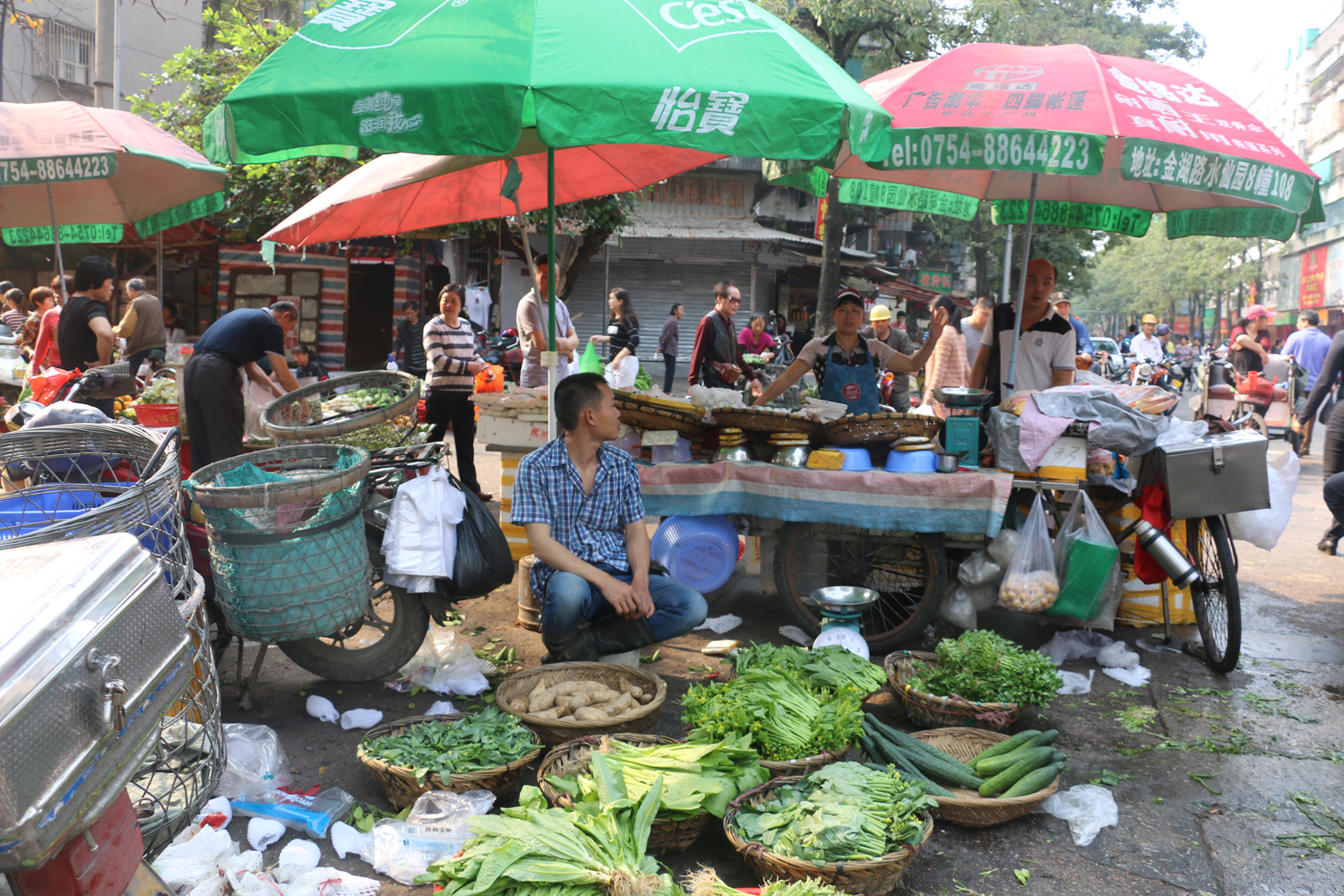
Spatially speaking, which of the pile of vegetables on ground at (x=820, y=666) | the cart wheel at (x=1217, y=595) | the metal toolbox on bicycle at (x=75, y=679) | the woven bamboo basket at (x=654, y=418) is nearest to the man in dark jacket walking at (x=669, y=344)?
the woven bamboo basket at (x=654, y=418)

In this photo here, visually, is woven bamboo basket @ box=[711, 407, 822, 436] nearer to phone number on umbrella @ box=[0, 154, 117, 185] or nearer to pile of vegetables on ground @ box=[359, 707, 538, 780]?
pile of vegetables on ground @ box=[359, 707, 538, 780]

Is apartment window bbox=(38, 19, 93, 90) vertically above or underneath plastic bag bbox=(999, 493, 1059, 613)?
above

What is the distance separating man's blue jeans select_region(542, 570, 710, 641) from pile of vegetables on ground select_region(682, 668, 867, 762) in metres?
0.69

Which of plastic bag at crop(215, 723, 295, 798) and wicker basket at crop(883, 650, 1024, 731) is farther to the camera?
wicker basket at crop(883, 650, 1024, 731)

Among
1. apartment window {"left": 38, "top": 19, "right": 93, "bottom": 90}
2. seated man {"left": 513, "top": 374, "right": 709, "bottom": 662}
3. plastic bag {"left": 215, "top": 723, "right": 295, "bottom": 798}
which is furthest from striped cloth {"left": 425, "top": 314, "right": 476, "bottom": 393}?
apartment window {"left": 38, "top": 19, "right": 93, "bottom": 90}

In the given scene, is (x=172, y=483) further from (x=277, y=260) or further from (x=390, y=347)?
(x=390, y=347)

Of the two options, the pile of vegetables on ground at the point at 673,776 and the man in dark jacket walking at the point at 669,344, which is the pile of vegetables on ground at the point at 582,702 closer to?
the pile of vegetables on ground at the point at 673,776

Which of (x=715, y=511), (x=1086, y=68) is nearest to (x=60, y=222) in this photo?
(x=715, y=511)

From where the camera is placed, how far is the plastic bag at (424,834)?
276cm

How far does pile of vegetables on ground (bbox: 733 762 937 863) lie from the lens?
2.56 m

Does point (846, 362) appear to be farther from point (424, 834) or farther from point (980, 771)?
point (424, 834)

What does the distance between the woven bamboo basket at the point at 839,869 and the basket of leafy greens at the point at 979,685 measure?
108cm

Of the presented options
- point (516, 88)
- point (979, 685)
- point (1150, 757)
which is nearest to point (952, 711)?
point (979, 685)

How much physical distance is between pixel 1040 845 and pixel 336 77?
369cm
